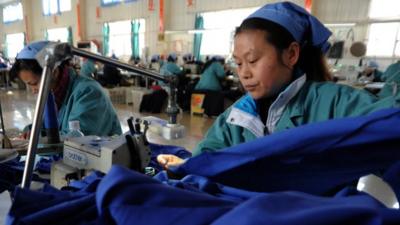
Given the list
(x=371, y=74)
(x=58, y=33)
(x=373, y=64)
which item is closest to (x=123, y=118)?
(x=371, y=74)

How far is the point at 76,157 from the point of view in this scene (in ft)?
3.47

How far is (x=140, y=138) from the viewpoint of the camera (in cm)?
106

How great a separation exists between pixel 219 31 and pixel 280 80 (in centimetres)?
733

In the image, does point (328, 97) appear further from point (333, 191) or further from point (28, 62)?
point (28, 62)

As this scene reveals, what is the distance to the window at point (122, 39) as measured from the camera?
1027 cm

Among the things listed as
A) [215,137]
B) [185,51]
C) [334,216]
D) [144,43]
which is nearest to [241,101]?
[215,137]

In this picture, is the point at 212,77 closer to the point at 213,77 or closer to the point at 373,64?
the point at 213,77

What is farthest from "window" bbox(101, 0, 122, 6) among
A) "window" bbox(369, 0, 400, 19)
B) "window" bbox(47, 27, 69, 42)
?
"window" bbox(369, 0, 400, 19)

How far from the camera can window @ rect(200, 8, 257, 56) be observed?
26.2 feet

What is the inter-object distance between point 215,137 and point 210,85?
16.7 feet

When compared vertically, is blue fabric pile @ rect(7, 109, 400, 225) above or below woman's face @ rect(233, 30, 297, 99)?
below

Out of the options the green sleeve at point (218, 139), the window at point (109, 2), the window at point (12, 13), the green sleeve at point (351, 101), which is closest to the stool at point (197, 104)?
the green sleeve at point (218, 139)

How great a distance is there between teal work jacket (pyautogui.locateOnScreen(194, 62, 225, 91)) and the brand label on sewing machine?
17.4ft

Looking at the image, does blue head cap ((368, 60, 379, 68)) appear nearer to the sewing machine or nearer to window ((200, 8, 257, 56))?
window ((200, 8, 257, 56))
